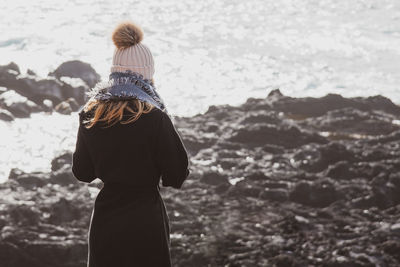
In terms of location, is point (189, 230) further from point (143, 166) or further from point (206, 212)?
point (143, 166)

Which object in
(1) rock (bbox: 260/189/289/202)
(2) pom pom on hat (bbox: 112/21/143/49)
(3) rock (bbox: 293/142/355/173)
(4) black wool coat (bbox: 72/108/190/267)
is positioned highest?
(3) rock (bbox: 293/142/355/173)

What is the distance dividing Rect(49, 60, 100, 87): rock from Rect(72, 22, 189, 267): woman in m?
17.9

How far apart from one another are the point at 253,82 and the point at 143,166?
70.5 feet

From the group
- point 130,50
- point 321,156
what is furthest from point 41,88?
point 130,50

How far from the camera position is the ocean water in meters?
20.7

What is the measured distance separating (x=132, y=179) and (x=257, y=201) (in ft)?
22.4

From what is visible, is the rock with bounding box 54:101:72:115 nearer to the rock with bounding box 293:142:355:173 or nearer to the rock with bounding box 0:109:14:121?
the rock with bounding box 0:109:14:121

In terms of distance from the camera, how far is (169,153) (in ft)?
12.5

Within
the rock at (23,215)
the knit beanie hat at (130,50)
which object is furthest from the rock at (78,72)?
the knit beanie hat at (130,50)

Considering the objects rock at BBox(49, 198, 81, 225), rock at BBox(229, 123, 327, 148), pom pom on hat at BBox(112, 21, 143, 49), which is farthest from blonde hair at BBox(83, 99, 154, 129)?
rock at BBox(229, 123, 327, 148)

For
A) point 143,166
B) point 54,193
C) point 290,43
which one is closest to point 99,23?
point 290,43

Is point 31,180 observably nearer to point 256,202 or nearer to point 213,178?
point 213,178

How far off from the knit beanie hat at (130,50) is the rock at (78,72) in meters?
17.9

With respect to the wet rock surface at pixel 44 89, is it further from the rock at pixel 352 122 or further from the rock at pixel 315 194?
the rock at pixel 315 194
